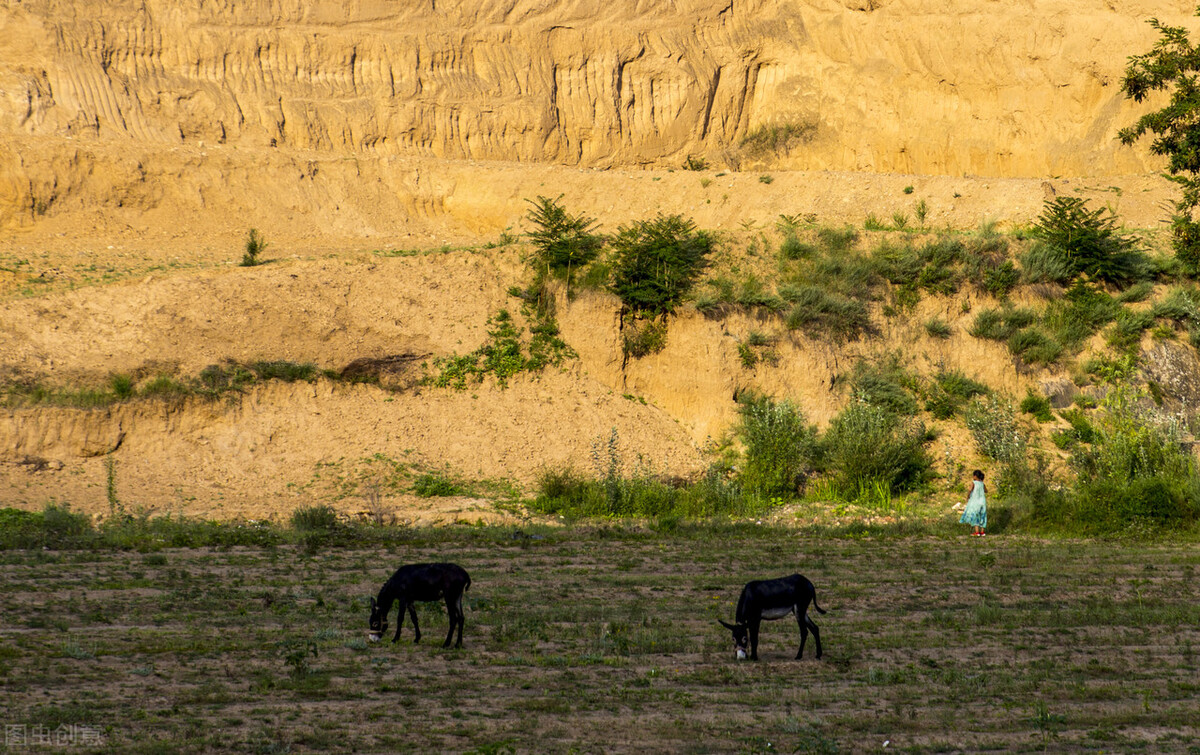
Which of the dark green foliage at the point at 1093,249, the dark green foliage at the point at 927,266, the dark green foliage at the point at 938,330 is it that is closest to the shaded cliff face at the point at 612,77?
the dark green foliage at the point at 1093,249

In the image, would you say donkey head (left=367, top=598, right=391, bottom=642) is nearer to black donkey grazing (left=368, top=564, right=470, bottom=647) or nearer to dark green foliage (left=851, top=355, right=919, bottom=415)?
black donkey grazing (left=368, top=564, right=470, bottom=647)

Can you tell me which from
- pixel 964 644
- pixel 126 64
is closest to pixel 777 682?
pixel 964 644

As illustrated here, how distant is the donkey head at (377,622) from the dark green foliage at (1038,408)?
16428 millimetres

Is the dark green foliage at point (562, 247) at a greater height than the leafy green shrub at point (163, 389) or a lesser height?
greater

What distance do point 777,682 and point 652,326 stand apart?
15.3 m

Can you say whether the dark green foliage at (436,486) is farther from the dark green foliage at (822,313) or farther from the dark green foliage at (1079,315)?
the dark green foliage at (1079,315)

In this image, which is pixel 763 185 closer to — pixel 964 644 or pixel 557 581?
pixel 557 581

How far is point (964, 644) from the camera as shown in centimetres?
896

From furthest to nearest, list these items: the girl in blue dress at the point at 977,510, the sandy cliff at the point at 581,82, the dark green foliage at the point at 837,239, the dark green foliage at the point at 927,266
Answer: the sandy cliff at the point at 581,82, the dark green foliage at the point at 837,239, the dark green foliage at the point at 927,266, the girl in blue dress at the point at 977,510

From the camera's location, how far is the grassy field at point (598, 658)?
21.6 ft

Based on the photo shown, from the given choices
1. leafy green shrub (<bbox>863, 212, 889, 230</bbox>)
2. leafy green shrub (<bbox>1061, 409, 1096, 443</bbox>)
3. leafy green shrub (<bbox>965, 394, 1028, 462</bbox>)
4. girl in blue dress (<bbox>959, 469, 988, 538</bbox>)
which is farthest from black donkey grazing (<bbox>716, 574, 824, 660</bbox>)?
leafy green shrub (<bbox>863, 212, 889, 230</bbox>)

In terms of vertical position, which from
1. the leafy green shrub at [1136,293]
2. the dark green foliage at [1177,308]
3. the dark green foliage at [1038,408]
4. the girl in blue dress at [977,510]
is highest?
the leafy green shrub at [1136,293]

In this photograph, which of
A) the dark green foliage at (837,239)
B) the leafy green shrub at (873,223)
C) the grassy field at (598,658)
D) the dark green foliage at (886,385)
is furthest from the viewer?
the leafy green shrub at (873,223)

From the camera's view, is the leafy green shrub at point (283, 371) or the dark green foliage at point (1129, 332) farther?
the dark green foliage at point (1129, 332)
